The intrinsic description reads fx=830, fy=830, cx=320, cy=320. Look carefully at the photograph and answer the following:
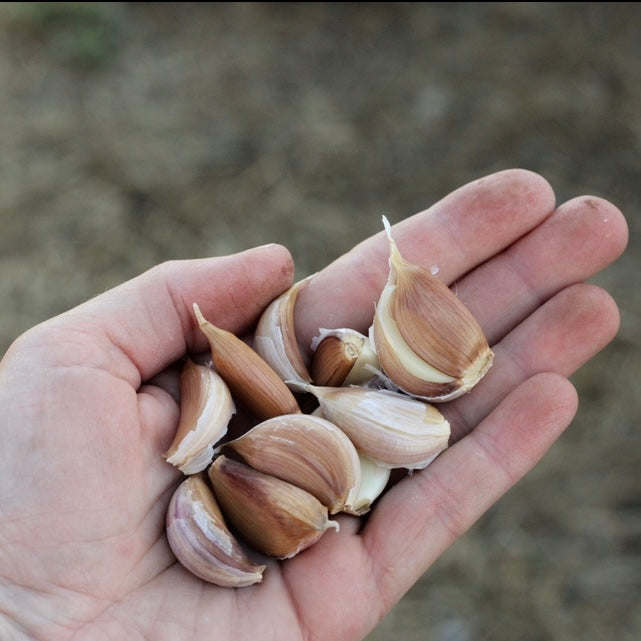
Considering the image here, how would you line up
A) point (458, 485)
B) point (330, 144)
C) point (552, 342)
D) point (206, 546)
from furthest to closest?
point (330, 144) < point (552, 342) < point (458, 485) < point (206, 546)

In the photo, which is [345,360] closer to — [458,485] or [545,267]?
[458,485]

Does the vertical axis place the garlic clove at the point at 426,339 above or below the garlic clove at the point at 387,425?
above

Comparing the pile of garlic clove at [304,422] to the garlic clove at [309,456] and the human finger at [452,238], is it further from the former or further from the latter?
the human finger at [452,238]

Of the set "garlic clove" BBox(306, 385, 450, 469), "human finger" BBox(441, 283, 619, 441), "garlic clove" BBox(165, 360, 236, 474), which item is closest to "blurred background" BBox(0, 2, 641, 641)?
"human finger" BBox(441, 283, 619, 441)

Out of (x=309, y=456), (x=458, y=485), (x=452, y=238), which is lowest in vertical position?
(x=458, y=485)

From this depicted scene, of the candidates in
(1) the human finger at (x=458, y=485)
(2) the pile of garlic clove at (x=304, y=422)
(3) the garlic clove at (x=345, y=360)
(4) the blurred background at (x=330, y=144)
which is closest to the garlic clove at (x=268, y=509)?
(2) the pile of garlic clove at (x=304, y=422)

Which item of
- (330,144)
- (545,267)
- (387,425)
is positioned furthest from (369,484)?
(330,144)
